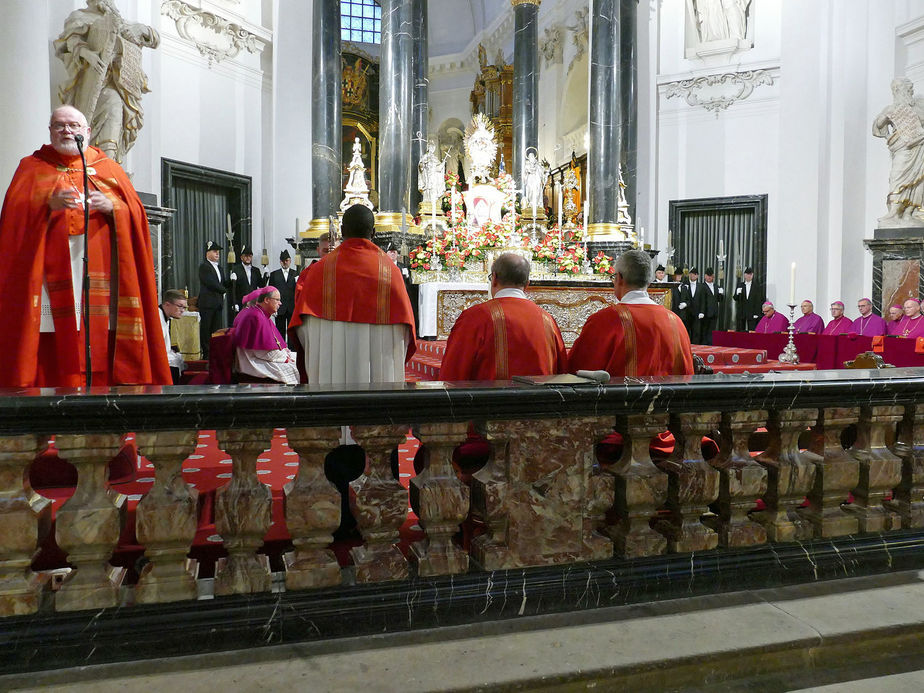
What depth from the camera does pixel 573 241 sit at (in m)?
13.0

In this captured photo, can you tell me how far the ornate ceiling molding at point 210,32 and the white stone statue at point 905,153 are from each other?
1243 cm

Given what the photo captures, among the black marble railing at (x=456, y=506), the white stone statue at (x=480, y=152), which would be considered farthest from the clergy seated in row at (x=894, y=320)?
the black marble railing at (x=456, y=506)

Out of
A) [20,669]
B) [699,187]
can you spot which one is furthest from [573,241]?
[20,669]

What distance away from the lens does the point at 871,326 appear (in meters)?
11.6

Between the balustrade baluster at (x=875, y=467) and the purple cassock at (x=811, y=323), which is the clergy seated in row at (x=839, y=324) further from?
the balustrade baluster at (x=875, y=467)

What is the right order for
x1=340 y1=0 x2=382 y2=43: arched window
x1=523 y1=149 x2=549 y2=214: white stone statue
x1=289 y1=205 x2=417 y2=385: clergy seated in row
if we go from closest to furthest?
1. x1=289 y1=205 x2=417 y2=385: clergy seated in row
2. x1=523 y1=149 x2=549 y2=214: white stone statue
3. x1=340 y1=0 x2=382 y2=43: arched window

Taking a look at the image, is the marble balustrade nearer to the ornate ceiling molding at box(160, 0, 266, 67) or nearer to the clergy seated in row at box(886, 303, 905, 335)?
the clergy seated in row at box(886, 303, 905, 335)

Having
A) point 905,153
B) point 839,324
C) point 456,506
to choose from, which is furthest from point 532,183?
point 456,506

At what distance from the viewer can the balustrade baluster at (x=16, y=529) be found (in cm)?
187

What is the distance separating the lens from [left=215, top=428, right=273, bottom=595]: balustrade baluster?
80.7 inches

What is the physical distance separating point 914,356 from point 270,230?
11.7 m

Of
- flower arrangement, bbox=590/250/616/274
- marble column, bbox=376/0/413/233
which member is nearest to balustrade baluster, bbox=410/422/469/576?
flower arrangement, bbox=590/250/616/274

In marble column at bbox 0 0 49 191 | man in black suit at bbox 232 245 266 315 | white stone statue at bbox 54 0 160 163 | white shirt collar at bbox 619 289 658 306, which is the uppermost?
white stone statue at bbox 54 0 160 163

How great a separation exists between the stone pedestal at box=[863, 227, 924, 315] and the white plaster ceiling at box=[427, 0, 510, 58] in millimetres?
14136
